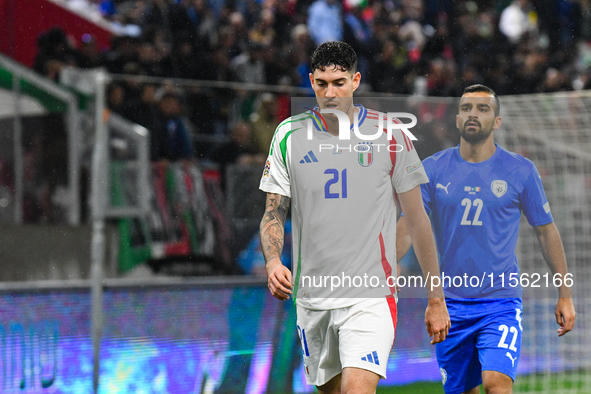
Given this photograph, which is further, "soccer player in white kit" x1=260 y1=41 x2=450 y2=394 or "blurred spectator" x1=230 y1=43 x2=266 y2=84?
"blurred spectator" x1=230 y1=43 x2=266 y2=84

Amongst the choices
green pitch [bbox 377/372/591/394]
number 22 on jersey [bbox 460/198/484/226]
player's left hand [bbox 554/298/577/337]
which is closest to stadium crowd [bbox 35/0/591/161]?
number 22 on jersey [bbox 460/198/484/226]

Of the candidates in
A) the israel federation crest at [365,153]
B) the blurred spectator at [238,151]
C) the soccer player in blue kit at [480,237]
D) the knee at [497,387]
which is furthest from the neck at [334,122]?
the blurred spectator at [238,151]

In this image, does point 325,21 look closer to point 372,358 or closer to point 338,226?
point 338,226

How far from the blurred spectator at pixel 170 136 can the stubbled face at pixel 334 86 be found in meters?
1.89

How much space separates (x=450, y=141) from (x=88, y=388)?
2636 millimetres

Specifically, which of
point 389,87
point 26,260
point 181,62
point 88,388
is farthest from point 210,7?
point 88,388

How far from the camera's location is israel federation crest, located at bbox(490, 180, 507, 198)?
11.2ft

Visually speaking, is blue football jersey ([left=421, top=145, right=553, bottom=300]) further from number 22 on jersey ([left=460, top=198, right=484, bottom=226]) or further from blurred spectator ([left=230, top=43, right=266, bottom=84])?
blurred spectator ([left=230, top=43, right=266, bottom=84])

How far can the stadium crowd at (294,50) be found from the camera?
4766 millimetres

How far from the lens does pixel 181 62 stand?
21.3 feet

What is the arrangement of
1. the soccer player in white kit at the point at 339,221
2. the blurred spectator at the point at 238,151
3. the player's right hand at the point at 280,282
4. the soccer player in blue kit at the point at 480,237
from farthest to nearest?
1. the blurred spectator at the point at 238,151
2. the soccer player in blue kit at the point at 480,237
3. the soccer player in white kit at the point at 339,221
4. the player's right hand at the point at 280,282

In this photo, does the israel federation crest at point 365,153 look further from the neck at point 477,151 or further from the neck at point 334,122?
the neck at point 477,151

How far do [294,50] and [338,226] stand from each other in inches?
187

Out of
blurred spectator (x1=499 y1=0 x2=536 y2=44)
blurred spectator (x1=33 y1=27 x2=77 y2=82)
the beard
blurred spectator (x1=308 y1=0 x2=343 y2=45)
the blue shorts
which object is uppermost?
blurred spectator (x1=499 y1=0 x2=536 y2=44)
